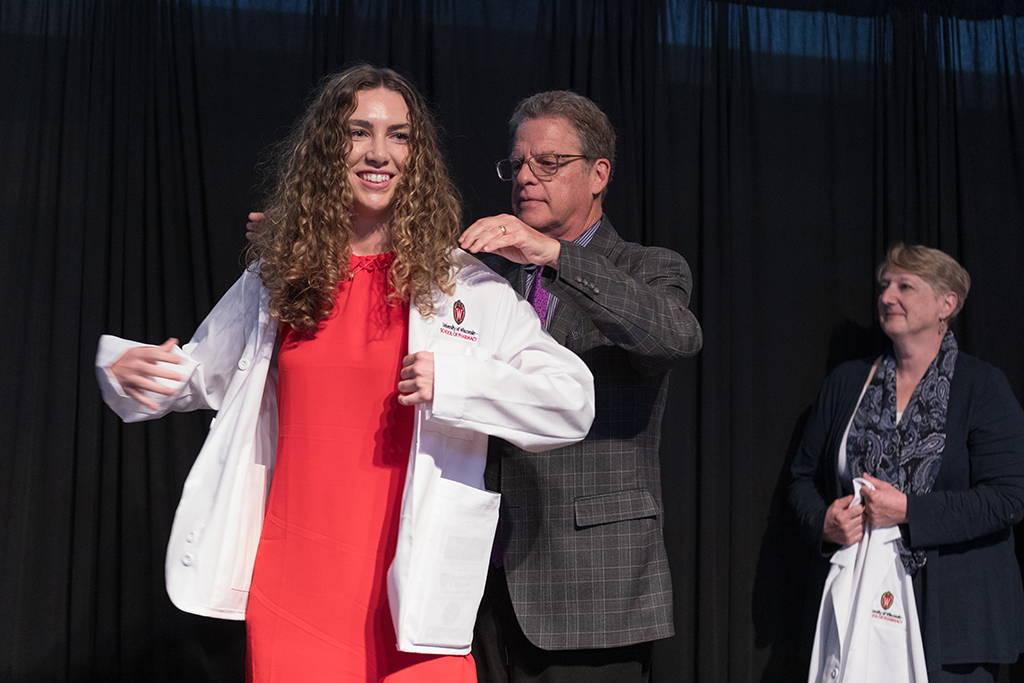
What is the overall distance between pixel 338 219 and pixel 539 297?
59 cm

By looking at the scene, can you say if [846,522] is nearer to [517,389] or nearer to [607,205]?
[607,205]

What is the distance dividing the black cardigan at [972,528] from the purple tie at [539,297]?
1515mm

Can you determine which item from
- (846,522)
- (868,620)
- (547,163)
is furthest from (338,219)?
(868,620)

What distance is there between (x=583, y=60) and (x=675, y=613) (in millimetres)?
2072

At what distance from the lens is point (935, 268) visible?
9.73ft

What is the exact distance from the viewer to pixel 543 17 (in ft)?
10.1

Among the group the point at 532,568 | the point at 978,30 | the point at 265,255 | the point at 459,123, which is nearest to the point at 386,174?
the point at 265,255

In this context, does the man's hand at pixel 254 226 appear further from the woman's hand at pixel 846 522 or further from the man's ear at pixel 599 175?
the woman's hand at pixel 846 522

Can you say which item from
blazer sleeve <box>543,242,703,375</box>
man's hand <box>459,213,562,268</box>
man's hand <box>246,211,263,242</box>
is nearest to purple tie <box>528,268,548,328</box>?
blazer sleeve <box>543,242,703,375</box>

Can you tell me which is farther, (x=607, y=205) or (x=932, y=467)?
(x=607, y=205)

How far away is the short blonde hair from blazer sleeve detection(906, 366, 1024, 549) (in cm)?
30

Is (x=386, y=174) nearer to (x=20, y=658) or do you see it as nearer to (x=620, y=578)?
(x=620, y=578)

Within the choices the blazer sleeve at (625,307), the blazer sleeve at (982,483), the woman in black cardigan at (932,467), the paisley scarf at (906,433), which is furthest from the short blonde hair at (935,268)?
the blazer sleeve at (625,307)

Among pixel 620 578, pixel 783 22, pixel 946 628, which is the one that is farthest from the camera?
pixel 783 22
